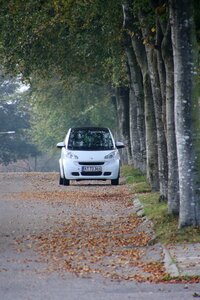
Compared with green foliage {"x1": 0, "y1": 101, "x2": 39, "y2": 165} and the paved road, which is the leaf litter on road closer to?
the paved road

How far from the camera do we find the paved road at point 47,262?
1192cm

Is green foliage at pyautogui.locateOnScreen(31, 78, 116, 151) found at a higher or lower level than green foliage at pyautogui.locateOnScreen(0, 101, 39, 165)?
higher

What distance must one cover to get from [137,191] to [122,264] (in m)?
17.0

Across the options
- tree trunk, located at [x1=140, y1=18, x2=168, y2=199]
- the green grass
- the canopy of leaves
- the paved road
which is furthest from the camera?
the canopy of leaves

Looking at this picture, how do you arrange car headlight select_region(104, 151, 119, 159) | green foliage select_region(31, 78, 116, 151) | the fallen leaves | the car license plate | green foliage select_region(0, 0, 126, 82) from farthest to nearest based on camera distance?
green foliage select_region(31, 78, 116, 151), car headlight select_region(104, 151, 119, 159), the car license plate, green foliage select_region(0, 0, 126, 82), the fallen leaves

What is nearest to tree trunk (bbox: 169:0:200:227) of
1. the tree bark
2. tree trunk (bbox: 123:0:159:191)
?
tree trunk (bbox: 123:0:159:191)

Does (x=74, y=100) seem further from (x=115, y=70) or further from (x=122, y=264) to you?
(x=122, y=264)

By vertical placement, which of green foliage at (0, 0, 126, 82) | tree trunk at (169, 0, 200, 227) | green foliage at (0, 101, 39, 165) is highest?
green foliage at (0, 0, 126, 82)

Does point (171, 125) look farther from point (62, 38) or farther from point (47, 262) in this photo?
point (62, 38)

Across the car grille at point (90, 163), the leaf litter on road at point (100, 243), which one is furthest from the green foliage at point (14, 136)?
the leaf litter on road at point (100, 243)

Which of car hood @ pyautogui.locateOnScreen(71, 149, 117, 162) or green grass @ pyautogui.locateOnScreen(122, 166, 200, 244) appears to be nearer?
green grass @ pyautogui.locateOnScreen(122, 166, 200, 244)

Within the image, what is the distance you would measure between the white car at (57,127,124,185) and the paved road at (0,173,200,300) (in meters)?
3.84

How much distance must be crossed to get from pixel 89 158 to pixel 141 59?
6412 mm

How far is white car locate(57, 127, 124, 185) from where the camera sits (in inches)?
1469
